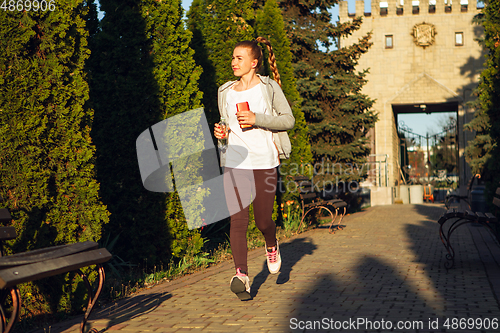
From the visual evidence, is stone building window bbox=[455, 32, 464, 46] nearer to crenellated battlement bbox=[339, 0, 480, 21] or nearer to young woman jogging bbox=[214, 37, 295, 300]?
crenellated battlement bbox=[339, 0, 480, 21]

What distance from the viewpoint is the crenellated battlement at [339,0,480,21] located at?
29969 mm

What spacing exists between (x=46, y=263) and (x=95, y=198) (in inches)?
62.2

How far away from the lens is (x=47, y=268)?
278 centimetres

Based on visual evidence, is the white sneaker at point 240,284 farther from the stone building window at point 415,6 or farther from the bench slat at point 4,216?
the stone building window at point 415,6

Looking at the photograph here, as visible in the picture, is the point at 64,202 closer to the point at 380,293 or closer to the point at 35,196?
the point at 35,196

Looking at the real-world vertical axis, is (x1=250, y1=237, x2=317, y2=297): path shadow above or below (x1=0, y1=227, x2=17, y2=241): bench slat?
below

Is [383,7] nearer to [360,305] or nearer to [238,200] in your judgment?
[238,200]

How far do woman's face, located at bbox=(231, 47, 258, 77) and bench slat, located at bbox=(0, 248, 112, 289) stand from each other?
1.94m

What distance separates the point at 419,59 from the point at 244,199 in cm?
2844

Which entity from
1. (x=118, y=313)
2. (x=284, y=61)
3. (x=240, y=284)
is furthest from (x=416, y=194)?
(x=118, y=313)

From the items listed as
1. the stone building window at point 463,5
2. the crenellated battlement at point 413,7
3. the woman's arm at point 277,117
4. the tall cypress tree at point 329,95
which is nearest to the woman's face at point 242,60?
the woman's arm at point 277,117

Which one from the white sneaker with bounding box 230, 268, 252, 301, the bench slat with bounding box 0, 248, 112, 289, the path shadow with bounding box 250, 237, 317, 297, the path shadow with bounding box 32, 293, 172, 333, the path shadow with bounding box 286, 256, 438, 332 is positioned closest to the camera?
the bench slat with bounding box 0, 248, 112, 289

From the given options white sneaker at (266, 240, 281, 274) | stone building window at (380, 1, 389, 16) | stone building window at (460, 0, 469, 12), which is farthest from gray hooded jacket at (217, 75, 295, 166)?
stone building window at (460, 0, 469, 12)

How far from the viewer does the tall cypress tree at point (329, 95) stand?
15.7 meters
